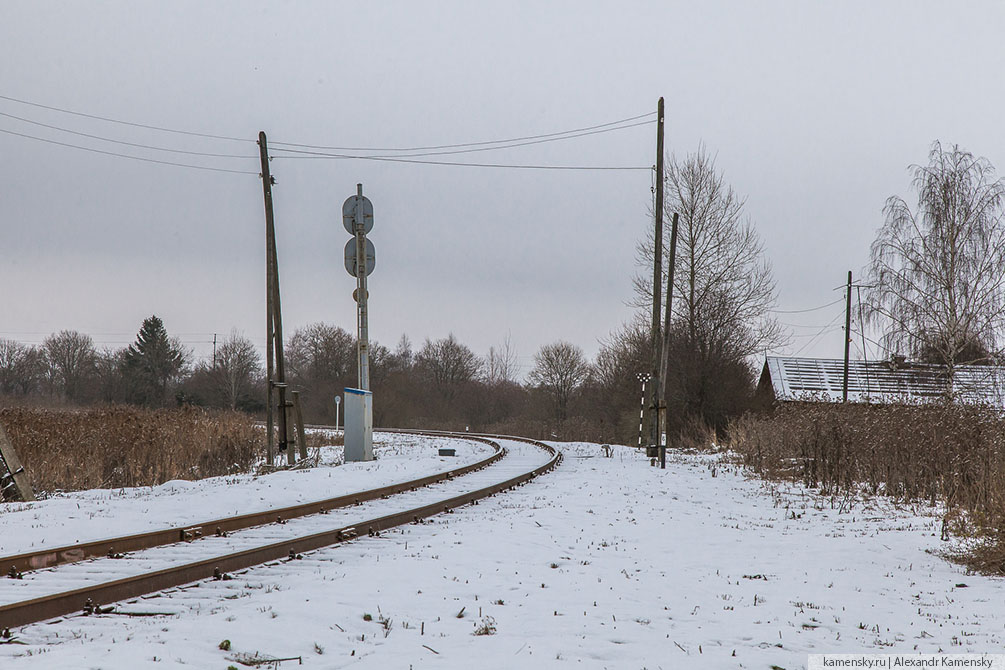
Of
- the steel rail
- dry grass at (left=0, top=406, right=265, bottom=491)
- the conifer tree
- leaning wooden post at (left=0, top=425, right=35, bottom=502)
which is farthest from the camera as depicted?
the conifer tree

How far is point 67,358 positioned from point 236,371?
3176 cm

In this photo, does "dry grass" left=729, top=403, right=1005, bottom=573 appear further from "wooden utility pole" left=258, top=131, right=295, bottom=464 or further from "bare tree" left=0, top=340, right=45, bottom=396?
"bare tree" left=0, top=340, right=45, bottom=396

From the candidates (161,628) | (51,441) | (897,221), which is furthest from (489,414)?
(161,628)

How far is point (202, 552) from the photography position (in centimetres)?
812

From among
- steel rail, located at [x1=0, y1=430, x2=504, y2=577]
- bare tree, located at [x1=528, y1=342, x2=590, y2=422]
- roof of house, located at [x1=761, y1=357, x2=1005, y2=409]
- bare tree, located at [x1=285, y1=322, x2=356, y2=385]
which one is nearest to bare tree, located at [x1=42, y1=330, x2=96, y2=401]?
bare tree, located at [x1=285, y1=322, x2=356, y2=385]

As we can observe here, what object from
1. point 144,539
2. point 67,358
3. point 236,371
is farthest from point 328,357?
point 144,539

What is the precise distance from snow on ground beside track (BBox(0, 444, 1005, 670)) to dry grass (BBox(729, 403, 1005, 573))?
1.08 metres

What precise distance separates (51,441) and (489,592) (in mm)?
12476

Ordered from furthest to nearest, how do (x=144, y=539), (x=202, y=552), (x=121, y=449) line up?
(x=121, y=449) → (x=144, y=539) → (x=202, y=552)

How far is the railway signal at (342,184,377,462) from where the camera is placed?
21.4 m

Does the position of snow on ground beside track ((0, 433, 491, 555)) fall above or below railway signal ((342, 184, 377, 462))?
below

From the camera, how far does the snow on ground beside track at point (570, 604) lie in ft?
16.4

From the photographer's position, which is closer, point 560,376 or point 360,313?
point 360,313

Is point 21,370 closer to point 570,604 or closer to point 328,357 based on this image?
point 328,357
